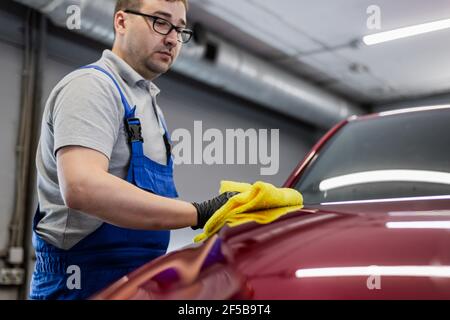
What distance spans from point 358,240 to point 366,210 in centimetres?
29

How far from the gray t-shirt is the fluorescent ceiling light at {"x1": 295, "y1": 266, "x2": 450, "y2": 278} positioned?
Result: 645 millimetres

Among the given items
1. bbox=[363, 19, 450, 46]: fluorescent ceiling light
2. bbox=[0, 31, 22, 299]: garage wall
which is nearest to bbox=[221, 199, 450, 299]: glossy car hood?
bbox=[0, 31, 22, 299]: garage wall

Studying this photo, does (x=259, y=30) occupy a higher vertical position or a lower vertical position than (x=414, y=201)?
higher

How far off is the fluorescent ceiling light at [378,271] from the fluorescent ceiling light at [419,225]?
137mm

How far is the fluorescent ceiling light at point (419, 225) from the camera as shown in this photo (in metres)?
0.74

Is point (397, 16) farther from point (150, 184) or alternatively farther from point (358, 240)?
point (358, 240)

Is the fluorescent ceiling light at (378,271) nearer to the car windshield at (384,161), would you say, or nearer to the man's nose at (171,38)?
the car windshield at (384,161)

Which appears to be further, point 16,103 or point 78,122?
point 16,103

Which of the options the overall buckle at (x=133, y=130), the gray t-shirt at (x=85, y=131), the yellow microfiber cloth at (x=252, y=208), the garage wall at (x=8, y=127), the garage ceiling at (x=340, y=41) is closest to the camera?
the yellow microfiber cloth at (x=252, y=208)

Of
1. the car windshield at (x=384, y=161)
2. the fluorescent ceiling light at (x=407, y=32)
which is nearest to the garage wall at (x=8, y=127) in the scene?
the car windshield at (x=384, y=161)

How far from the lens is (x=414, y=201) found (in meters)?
1.11

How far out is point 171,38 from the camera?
1.45 meters

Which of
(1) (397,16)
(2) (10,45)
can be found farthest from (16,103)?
(1) (397,16)

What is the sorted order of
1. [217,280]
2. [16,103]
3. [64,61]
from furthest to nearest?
[64,61]
[16,103]
[217,280]
